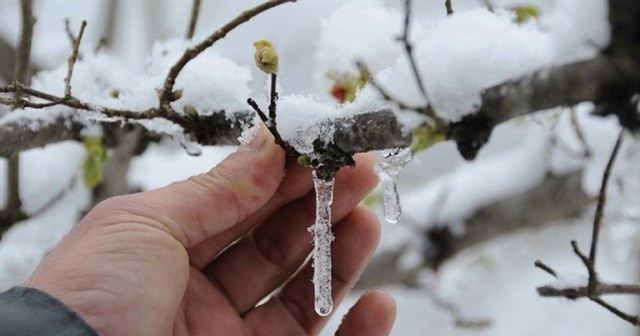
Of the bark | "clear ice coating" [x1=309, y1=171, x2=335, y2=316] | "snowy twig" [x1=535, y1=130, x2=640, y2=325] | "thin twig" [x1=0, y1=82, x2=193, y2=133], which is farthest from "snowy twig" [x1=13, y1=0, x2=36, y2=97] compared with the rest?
the bark

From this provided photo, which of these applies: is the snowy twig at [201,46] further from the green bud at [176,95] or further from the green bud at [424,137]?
the green bud at [424,137]

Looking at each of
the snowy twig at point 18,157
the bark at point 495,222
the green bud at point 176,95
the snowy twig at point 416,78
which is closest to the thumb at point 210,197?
the green bud at point 176,95

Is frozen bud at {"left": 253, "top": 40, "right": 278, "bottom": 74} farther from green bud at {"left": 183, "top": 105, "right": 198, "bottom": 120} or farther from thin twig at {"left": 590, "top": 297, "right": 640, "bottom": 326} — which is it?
thin twig at {"left": 590, "top": 297, "right": 640, "bottom": 326}

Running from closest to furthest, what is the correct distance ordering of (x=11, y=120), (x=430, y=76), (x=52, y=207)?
(x=430, y=76), (x=11, y=120), (x=52, y=207)

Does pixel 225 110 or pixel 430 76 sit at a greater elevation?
pixel 430 76

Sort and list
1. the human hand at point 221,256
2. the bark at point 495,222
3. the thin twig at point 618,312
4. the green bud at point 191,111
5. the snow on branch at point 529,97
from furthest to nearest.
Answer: the bark at point 495,222 < the green bud at point 191,111 < the human hand at point 221,256 < the thin twig at point 618,312 < the snow on branch at point 529,97

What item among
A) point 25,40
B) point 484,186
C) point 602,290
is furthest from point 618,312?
point 484,186

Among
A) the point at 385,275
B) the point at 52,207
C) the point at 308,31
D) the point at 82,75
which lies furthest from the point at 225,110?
the point at 308,31

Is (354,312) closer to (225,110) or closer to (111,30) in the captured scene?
(225,110)
